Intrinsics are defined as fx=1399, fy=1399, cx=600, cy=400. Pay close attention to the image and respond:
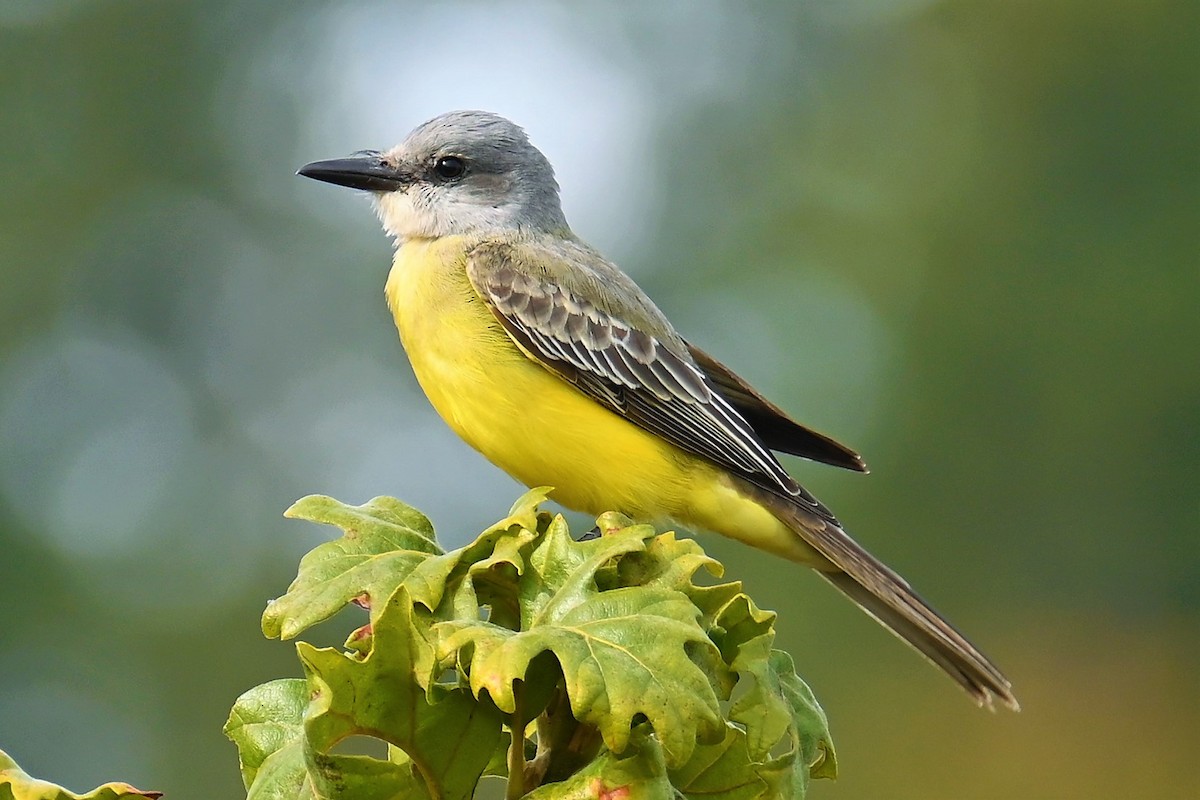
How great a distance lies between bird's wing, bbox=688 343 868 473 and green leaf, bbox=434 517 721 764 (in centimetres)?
264

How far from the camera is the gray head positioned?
16.0 ft

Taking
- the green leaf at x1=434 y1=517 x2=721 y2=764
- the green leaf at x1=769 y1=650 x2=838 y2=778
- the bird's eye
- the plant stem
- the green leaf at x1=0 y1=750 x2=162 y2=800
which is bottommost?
the green leaf at x1=0 y1=750 x2=162 y2=800

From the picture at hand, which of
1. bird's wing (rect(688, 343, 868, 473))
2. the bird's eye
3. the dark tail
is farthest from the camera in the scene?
the bird's eye

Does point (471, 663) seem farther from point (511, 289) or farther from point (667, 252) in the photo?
point (667, 252)

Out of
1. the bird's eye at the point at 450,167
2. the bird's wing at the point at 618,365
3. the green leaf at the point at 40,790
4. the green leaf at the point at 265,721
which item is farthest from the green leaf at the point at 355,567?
the bird's eye at the point at 450,167

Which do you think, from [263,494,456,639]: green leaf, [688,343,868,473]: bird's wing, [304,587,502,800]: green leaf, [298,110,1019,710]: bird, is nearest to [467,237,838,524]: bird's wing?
[298,110,1019,710]: bird

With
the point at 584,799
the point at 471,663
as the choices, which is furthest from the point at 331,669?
the point at 584,799

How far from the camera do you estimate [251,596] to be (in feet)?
38.8

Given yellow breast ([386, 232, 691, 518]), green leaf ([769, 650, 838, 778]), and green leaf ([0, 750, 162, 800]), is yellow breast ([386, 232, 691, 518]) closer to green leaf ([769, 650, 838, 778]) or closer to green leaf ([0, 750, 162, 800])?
green leaf ([769, 650, 838, 778])

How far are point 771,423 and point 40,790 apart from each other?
10.3ft

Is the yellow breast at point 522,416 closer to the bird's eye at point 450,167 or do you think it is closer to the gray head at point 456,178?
the gray head at point 456,178

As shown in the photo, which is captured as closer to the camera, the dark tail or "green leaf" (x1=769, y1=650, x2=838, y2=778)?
"green leaf" (x1=769, y1=650, x2=838, y2=778)

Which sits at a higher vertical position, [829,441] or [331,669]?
[829,441]

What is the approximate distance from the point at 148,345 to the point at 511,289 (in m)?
9.78
